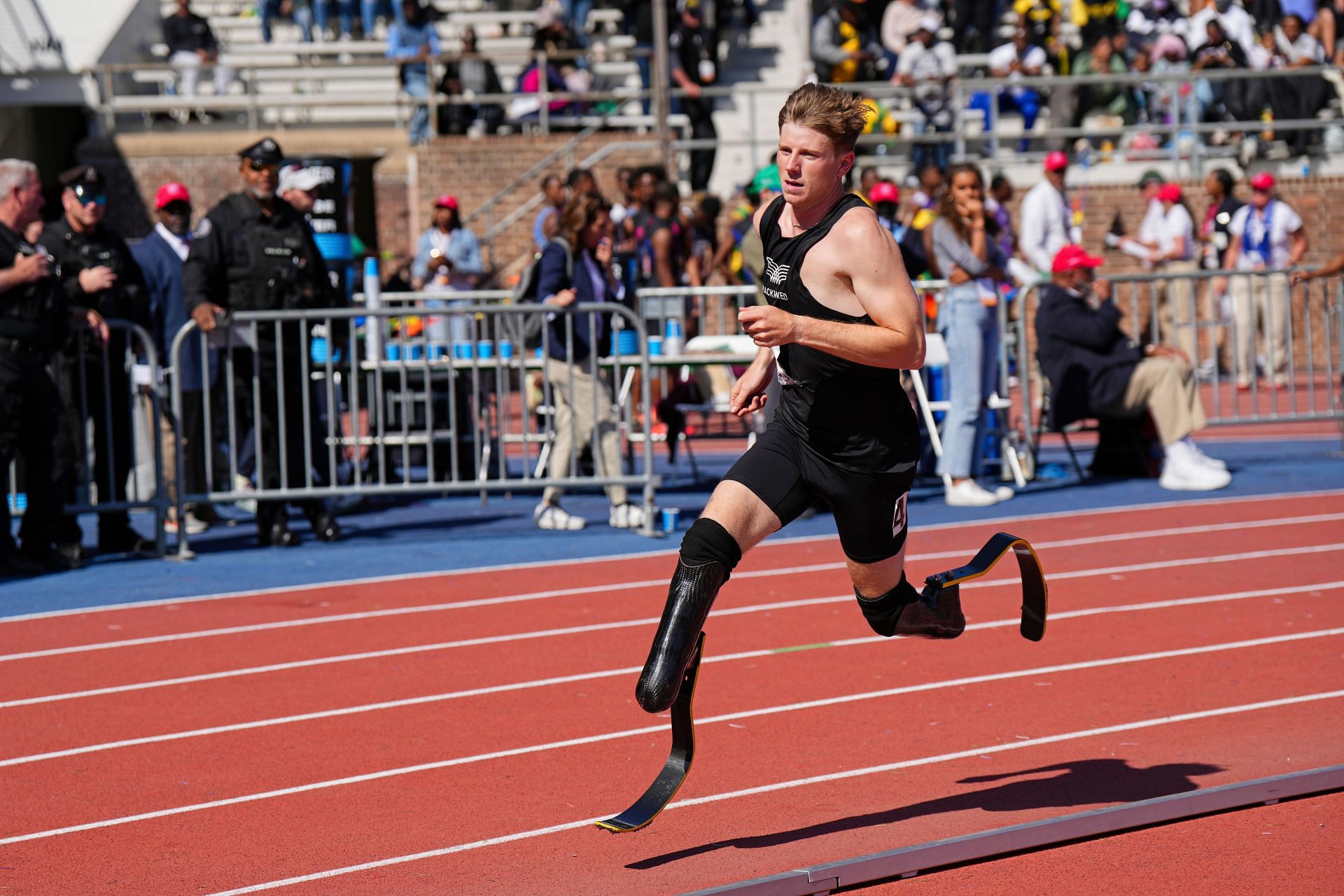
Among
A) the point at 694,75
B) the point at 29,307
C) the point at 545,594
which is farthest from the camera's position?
the point at 694,75

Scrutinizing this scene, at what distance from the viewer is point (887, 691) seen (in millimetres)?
6613

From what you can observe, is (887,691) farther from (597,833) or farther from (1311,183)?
(1311,183)

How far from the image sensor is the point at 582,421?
1108 cm

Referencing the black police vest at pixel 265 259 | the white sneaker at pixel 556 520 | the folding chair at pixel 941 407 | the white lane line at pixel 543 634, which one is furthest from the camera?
the folding chair at pixel 941 407

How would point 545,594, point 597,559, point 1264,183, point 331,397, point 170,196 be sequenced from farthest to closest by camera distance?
1. point 1264,183
2. point 170,196
3. point 331,397
4. point 597,559
5. point 545,594

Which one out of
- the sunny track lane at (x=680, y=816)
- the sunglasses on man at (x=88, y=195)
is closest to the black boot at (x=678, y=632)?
the sunny track lane at (x=680, y=816)

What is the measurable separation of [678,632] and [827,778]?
3.74 ft

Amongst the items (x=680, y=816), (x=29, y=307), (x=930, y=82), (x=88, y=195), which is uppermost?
(x=930, y=82)

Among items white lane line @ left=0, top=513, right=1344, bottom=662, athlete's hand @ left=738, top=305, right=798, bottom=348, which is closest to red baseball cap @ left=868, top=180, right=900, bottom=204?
white lane line @ left=0, top=513, right=1344, bottom=662

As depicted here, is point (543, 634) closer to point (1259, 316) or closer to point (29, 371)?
point (29, 371)

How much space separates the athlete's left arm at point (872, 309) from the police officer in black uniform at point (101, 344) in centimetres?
653

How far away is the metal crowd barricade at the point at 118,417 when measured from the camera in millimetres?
10258

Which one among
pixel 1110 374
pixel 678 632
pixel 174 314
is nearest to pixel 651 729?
pixel 678 632

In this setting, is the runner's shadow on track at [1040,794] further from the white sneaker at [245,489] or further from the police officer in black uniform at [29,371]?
the white sneaker at [245,489]
